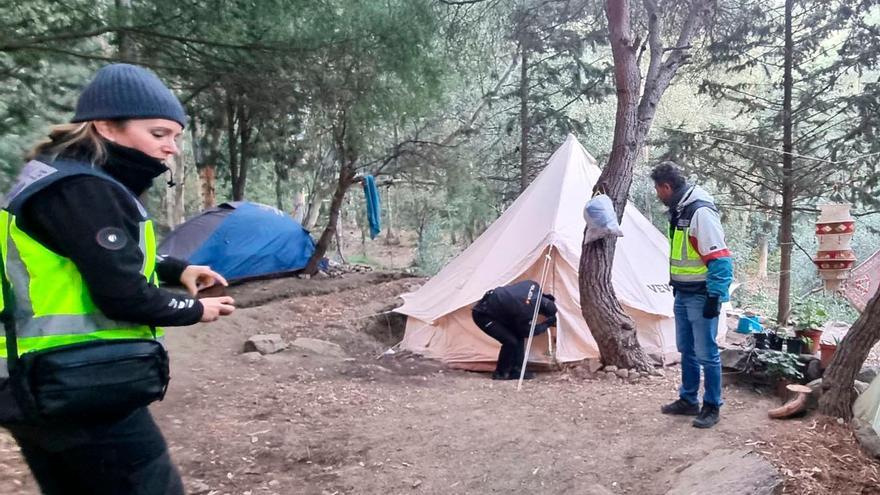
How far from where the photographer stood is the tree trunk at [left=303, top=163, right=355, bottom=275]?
10992 mm

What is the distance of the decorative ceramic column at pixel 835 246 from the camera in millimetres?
5320

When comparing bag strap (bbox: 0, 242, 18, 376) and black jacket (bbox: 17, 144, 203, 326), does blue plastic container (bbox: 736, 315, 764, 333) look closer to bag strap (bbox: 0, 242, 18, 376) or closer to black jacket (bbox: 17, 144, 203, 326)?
black jacket (bbox: 17, 144, 203, 326)

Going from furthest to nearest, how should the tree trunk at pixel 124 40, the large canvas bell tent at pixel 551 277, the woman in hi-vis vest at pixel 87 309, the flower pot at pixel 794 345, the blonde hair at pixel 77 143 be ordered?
1. the large canvas bell tent at pixel 551 277
2. the flower pot at pixel 794 345
3. the tree trunk at pixel 124 40
4. the blonde hair at pixel 77 143
5. the woman in hi-vis vest at pixel 87 309

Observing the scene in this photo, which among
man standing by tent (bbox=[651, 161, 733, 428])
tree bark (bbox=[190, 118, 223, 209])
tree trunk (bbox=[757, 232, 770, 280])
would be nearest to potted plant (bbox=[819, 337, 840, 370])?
man standing by tent (bbox=[651, 161, 733, 428])

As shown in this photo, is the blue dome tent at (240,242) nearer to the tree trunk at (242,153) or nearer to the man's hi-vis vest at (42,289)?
the tree trunk at (242,153)

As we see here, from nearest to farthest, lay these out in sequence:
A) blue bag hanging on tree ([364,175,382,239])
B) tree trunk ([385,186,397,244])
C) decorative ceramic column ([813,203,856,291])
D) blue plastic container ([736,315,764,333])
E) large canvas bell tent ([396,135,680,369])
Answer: decorative ceramic column ([813,203,856,291]) → large canvas bell tent ([396,135,680,369]) → blue plastic container ([736,315,764,333]) → blue bag hanging on tree ([364,175,382,239]) → tree trunk ([385,186,397,244])

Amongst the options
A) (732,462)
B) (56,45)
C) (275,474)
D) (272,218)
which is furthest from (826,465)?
(272,218)

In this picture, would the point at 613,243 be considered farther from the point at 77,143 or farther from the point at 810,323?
the point at 77,143

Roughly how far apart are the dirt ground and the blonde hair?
2130 mm

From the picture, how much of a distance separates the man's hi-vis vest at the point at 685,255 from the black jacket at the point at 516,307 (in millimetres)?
1900

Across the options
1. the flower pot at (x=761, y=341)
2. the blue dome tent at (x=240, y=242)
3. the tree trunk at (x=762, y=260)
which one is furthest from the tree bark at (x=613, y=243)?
the tree trunk at (x=762, y=260)

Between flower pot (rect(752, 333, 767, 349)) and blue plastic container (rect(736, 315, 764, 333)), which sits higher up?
flower pot (rect(752, 333, 767, 349))

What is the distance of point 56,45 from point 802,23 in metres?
8.74

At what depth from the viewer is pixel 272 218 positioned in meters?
11.3
